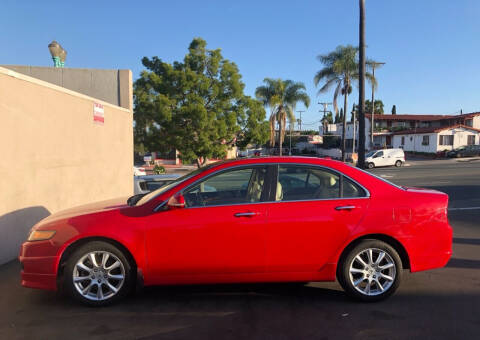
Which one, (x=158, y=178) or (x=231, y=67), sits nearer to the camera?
(x=158, y=178)

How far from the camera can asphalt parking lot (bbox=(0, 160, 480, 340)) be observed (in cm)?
321

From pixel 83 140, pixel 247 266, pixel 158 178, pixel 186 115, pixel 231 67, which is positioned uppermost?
pixel 231 67

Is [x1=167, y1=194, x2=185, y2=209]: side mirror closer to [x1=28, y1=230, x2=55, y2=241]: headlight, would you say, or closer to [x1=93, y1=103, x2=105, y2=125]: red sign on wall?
[x1=28, y1=230, x2=55, y2=241]: headlight

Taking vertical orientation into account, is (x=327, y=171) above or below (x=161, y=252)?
above

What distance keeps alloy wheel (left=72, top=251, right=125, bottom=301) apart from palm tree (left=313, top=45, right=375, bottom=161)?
91.3 ft

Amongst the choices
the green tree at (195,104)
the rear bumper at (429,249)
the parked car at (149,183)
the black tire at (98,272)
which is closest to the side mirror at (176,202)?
the black tire at (98,272)

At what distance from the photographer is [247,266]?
12.2ft

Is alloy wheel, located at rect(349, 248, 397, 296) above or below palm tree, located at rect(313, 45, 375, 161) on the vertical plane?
below

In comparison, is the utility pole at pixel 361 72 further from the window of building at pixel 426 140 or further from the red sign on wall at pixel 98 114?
the window of building at pixel 426 140

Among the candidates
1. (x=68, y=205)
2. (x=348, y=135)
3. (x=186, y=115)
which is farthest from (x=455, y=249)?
(x=348, y=135)

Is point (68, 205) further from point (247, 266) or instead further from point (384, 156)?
point (384, 156)

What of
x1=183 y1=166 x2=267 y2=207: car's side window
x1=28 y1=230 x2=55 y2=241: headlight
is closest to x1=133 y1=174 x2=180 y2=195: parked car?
x1=28 y1=230 x2=55 y2=241: headlight

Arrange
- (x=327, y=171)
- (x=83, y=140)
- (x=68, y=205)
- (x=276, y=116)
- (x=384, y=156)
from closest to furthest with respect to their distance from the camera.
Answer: (x=327, y=171)
(x=68, y=205)
(x=83, y=140)
(x=384, y=156)
(x=276, y=116)

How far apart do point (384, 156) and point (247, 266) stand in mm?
30919
